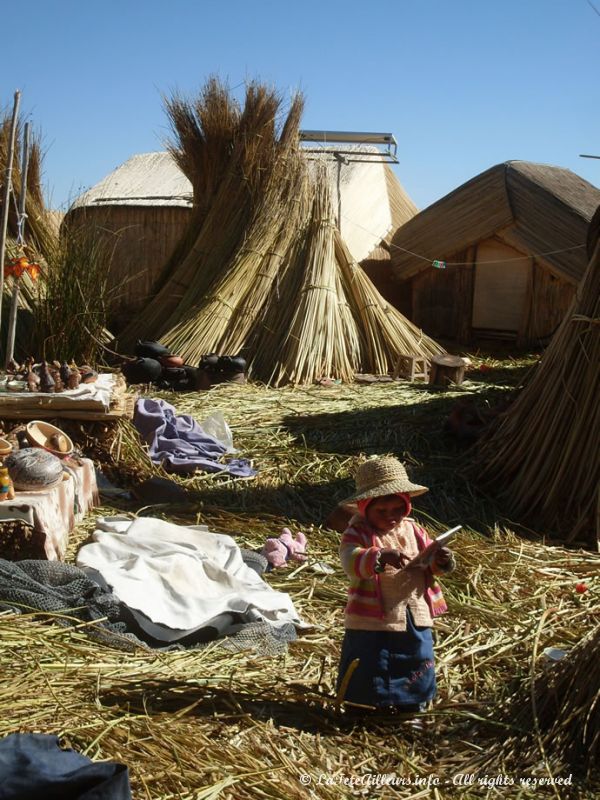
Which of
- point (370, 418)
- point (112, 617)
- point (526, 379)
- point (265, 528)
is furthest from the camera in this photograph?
point (370, 418)

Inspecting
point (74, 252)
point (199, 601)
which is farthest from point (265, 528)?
point (74, 252)

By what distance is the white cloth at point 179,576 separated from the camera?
337cm

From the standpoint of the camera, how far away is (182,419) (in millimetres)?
6094

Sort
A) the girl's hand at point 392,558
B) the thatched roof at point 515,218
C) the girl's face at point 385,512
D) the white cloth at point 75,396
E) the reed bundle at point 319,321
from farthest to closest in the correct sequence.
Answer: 1. the thatched roof at point 515,218
2. the reed bundle at point 319,321
3. the white cloth at point 75,396
4. the girl's face at point 385,512
5. the girl's hand at point 392,558

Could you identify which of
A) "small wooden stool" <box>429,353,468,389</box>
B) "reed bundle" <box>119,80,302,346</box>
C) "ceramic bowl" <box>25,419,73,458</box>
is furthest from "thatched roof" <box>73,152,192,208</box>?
"ceramic bowl" <box>25,419,73,458</box>

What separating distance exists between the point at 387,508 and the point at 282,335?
6372 mm

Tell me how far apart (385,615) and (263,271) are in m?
6.88

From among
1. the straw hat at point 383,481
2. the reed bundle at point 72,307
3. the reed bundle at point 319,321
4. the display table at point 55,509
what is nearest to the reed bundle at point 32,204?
the reed bundle at point 72,307

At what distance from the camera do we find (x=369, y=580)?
2.65 metres

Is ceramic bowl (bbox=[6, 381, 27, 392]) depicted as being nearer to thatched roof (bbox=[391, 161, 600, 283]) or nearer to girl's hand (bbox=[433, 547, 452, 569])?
girl's hand (bbox=[433, 547, 452, 569])

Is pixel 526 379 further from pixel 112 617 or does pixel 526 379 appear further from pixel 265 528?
pixel 112 617

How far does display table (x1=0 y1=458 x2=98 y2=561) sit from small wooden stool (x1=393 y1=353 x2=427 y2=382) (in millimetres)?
4885

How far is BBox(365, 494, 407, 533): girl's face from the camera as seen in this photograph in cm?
271

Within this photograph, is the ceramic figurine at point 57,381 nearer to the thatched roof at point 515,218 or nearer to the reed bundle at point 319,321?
the reed bundle at point 319,321
